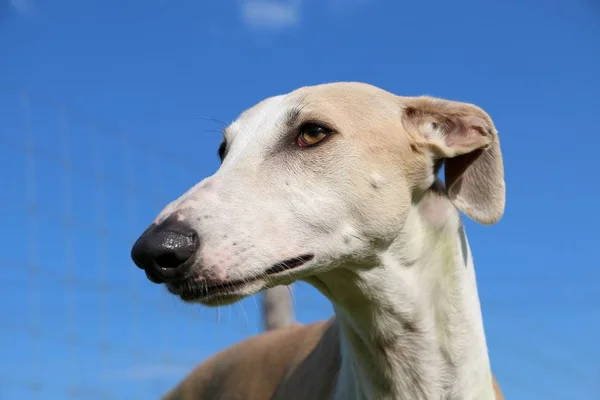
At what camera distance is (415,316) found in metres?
3.22

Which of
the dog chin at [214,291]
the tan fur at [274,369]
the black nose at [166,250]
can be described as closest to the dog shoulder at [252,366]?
the tan fur at [274,369]

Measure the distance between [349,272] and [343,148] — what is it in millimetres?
470

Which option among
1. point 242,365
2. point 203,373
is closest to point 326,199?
point 242,365

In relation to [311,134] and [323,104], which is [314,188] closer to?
[311,134]

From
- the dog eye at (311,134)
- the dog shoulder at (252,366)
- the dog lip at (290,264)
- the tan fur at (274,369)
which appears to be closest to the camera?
the dog lip at (290,264)

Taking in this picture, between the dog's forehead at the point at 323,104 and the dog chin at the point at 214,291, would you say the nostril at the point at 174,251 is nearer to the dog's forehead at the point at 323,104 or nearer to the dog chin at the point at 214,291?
the dog chin at the point at 214,291

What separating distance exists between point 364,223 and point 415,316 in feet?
1.47

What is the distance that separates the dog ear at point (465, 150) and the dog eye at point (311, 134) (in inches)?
16.5

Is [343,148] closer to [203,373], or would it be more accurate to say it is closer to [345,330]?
[345,330]

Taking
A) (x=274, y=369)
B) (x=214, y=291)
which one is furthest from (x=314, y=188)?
(x=274, y=369)

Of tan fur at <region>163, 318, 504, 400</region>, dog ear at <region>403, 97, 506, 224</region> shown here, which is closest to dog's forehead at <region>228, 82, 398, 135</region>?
dog ear at <region>403, 97, 506, 224</region>

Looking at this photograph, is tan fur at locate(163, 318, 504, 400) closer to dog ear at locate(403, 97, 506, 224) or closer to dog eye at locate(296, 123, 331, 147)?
dog ear at locate(403, 97, 506, 224)

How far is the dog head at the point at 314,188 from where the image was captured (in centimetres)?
269

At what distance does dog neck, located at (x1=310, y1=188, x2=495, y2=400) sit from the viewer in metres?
3.19
